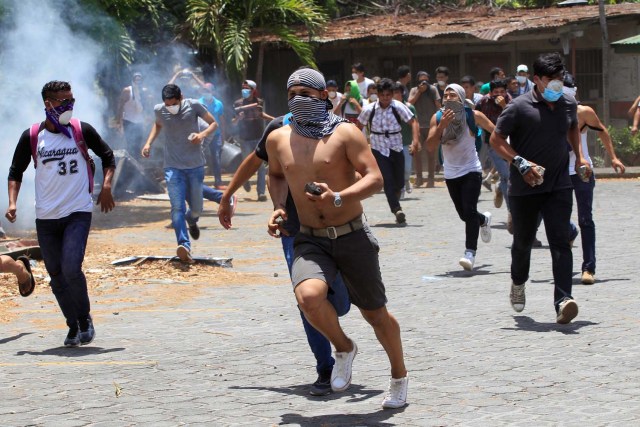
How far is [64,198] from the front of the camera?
8.28 metres

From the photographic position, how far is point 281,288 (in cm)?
1078

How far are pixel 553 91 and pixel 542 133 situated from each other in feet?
1.06

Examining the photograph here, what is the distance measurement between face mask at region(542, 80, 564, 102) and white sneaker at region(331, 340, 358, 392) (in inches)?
118

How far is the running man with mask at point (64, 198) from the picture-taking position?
8266 millimetres

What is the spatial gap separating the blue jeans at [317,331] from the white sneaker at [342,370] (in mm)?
268

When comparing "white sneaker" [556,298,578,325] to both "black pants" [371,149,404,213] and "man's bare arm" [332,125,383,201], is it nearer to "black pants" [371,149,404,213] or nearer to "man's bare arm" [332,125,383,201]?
"man's bare arm" [332,125,383,201]

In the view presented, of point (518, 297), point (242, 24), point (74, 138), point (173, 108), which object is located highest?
point (242, 24)

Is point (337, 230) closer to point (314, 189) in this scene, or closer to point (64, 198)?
point (314, 189)

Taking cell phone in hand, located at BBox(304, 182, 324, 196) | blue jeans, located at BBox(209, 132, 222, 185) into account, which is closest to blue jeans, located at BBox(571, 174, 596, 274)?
cell phone in hand, located at BBox(304, 182, 324, 196)

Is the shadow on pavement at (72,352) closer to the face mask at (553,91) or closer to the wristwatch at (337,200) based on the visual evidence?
the wristwatch at (337,200)

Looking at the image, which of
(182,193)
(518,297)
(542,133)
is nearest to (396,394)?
(518,297)

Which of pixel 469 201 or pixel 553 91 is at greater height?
pixel 553 91

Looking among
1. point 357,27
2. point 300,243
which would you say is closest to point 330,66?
point 357,27

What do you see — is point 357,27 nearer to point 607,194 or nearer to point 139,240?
point 607,194
